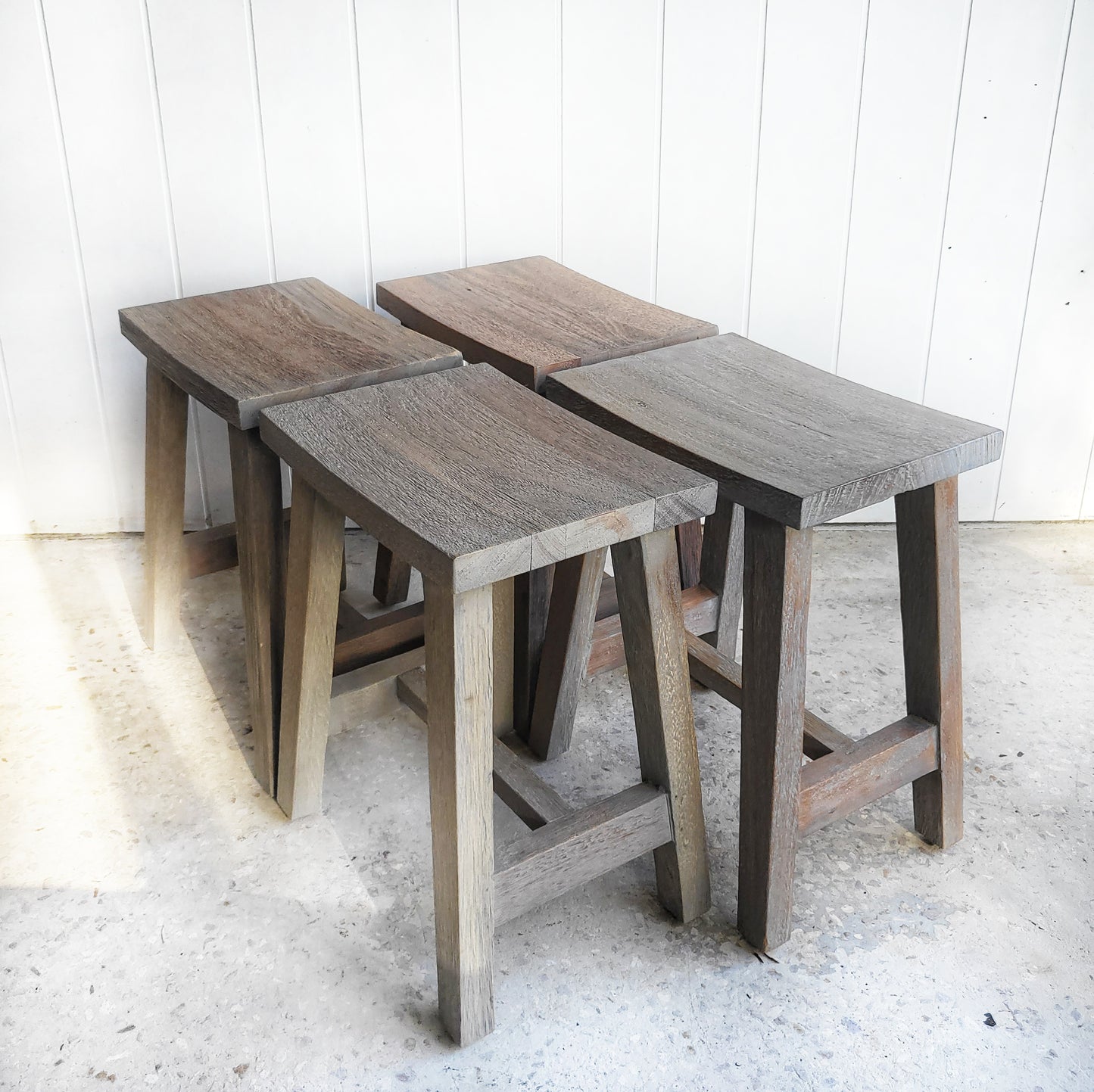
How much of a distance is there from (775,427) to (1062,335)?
1377 millimetres

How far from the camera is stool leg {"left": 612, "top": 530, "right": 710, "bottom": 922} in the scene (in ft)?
4.53

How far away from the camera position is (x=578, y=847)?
4.70 ft

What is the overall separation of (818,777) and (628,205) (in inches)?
53.0

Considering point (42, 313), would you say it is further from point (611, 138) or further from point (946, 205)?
point (946, 205)

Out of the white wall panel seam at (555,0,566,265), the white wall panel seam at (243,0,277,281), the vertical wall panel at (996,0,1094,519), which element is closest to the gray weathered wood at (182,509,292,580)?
the white wall panel seam at (243,0,277,281)

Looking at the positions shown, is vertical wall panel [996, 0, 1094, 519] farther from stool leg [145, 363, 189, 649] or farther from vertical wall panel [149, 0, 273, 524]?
stool leg [145, 363, 189, 649]

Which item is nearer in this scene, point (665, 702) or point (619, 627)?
point (665, 702)

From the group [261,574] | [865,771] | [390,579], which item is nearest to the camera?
[865,771]


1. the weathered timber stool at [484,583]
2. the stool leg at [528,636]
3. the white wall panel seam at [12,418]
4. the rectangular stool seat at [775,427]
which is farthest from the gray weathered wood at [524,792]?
the white wall panel seam at [12,418]

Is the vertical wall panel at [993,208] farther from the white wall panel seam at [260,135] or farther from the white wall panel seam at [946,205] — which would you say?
the white wall panel seam at [260,135]

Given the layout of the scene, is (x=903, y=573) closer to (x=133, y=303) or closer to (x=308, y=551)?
(x=308, y=551)

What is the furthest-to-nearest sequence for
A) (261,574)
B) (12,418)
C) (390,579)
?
(12,418), (390,579), (261,574)

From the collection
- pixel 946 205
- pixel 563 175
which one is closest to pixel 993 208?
pixel 946 205

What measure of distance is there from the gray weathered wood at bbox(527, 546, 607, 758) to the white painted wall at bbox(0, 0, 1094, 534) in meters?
0.94
